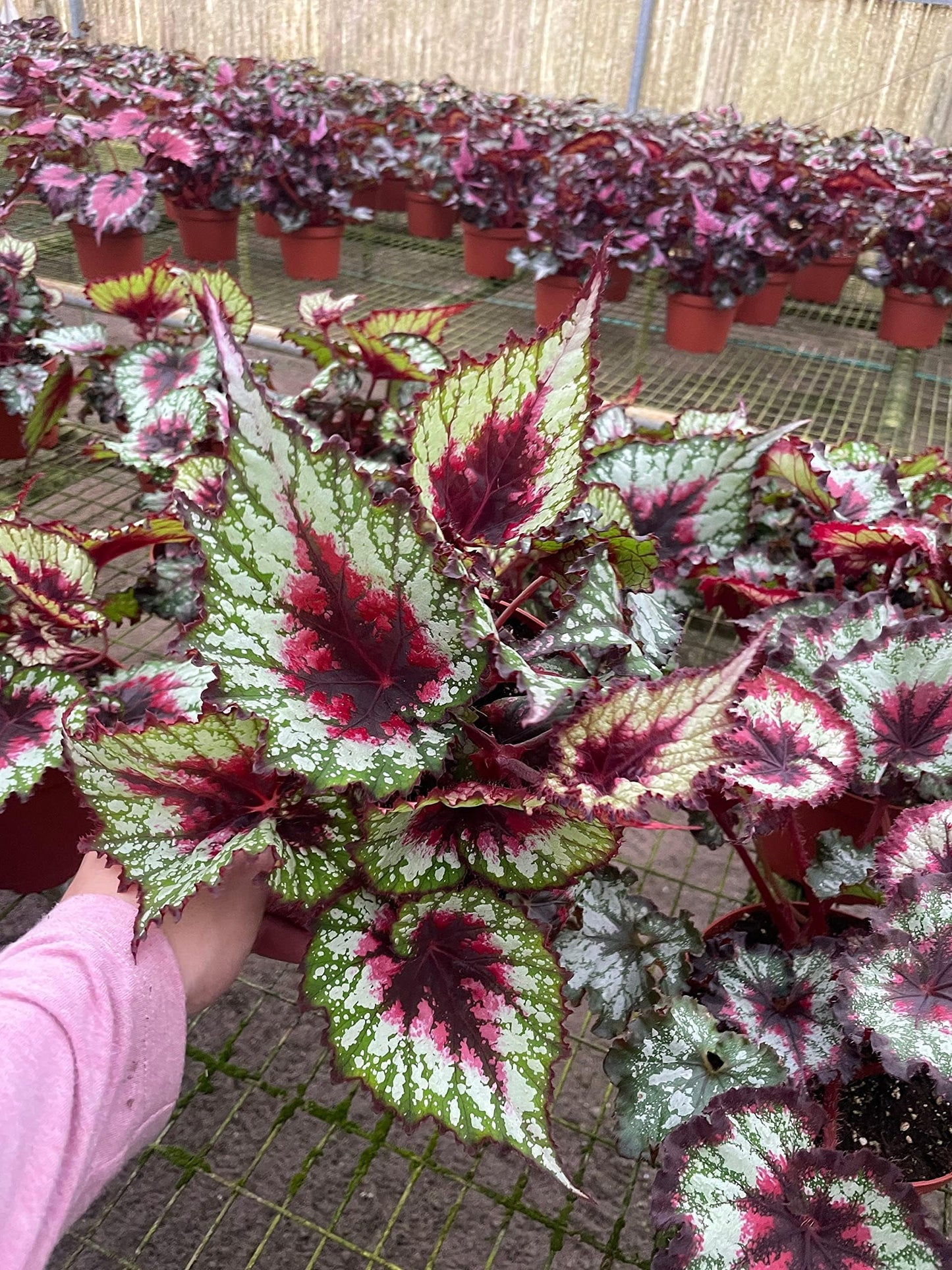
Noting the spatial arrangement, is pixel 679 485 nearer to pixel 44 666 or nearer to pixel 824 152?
pixel 44 666

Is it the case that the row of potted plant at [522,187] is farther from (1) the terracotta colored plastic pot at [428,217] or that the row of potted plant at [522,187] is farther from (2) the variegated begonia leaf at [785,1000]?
(2) the variegated begonia leaf at [785,1000]

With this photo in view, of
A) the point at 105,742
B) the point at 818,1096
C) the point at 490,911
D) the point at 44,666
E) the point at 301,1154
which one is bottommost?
the point at 301,1154

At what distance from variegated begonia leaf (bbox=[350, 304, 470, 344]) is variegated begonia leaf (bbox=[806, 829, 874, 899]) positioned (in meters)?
0.90

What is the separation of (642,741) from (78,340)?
157cm

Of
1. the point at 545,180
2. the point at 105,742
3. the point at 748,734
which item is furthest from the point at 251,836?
the point at 545,180

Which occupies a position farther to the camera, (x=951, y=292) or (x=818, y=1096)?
(x=951, y=292)

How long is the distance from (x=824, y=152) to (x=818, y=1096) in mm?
3620

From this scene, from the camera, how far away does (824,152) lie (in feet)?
11.3

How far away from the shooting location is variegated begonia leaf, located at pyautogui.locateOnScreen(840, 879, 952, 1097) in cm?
60

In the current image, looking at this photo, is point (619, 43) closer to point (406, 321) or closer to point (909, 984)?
point (406, 321)

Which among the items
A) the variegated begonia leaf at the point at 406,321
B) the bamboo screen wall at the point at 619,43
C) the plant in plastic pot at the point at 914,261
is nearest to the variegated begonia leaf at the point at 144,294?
the variegated begonia leaf at the point at 406,321

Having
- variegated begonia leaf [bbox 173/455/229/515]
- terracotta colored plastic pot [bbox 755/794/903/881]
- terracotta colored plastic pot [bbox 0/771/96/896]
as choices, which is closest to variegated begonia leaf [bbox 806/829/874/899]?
terracotta colored plastic pot [bbox 755/794/903/881]

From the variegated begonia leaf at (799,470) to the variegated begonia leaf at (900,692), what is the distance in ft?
1.16

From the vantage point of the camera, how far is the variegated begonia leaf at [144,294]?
1558 millimetres
